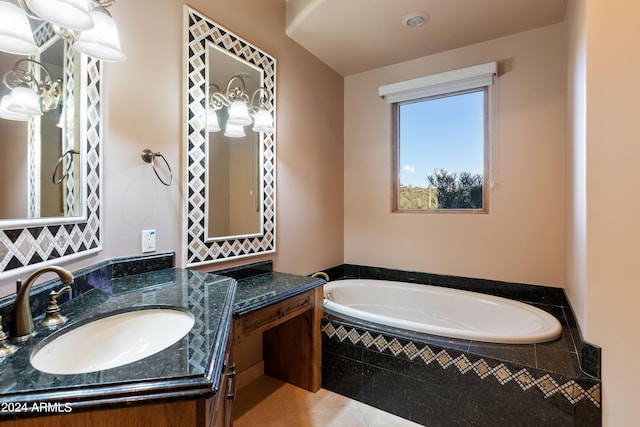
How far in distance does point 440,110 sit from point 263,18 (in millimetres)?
1662

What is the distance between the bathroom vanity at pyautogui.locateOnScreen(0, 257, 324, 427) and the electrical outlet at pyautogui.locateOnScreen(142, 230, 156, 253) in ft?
0.20

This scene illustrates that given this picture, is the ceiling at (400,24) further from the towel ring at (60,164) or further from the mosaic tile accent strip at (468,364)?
the mosaic tile accent strip at (468,364)

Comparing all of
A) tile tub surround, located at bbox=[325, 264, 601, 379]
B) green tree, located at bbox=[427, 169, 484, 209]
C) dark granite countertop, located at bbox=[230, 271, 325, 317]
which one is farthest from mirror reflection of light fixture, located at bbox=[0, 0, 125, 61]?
green tree, located at bbox=[427, 169, 484, 209]

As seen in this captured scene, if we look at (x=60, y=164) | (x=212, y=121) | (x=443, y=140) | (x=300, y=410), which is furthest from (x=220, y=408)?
(x=443, y=140)

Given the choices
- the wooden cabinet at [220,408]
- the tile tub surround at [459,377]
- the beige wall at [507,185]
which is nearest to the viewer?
the wooden cabinet at [220,408]

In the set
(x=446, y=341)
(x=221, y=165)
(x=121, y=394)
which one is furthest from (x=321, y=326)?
(x=121, y=394)

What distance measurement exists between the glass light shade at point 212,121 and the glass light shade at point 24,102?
2.91 ft

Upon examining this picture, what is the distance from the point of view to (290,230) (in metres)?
2.55

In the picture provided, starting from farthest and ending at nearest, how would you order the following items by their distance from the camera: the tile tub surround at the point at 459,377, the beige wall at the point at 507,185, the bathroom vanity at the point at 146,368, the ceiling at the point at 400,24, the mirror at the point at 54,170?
1. the beige wall at the point at 507,185
2. the ceiling at the point at 400,24
3. the tile tub surround at the point at 459,377
4. the mirror at the point at 54,170
5. the bathroom vanity at the point at 146,368

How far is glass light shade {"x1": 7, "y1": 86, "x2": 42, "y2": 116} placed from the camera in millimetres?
955

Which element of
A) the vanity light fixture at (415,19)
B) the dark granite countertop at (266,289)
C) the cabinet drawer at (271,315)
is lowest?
the cabinet drawer at (271,315)

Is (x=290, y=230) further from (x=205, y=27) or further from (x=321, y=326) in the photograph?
(x=205, y=27)

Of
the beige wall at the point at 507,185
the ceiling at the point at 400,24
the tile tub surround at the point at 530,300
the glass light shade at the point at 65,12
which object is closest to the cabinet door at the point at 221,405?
the glass light shade at the point at 65,12

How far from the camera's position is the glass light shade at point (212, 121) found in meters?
1.89
